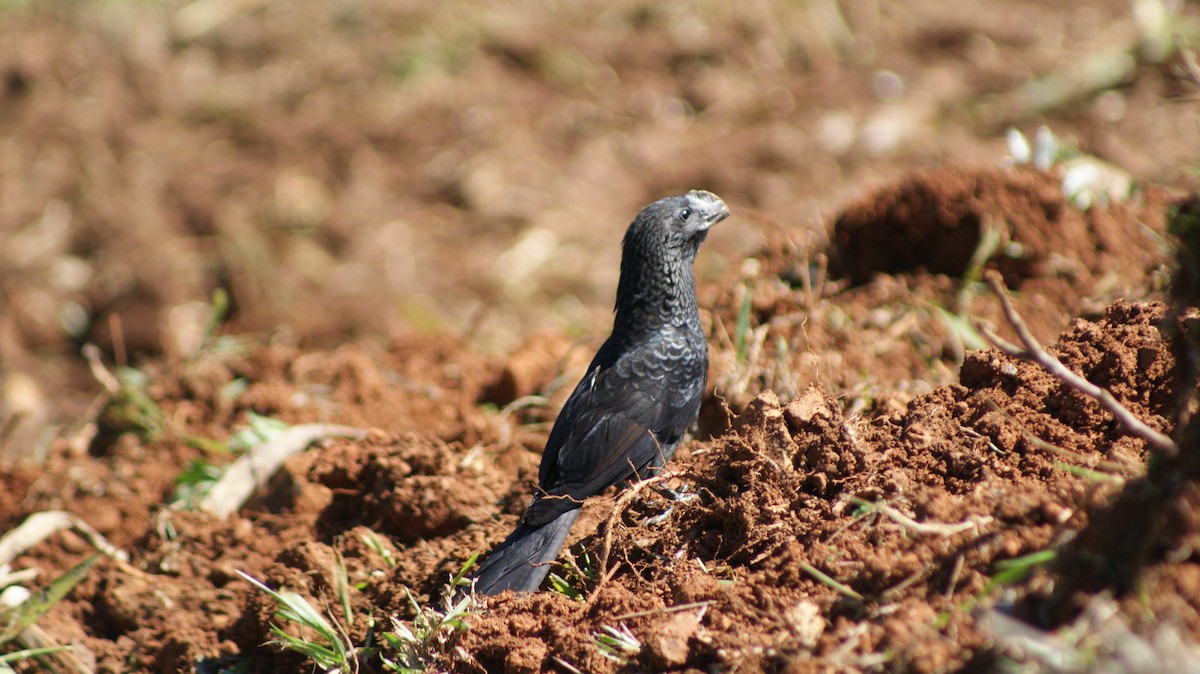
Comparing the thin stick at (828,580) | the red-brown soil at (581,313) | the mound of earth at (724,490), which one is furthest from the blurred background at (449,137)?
the thin stick at (828,580)

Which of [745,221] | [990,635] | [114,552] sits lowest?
[114,552]

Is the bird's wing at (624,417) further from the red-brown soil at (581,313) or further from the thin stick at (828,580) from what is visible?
the thin stick at (828,580)

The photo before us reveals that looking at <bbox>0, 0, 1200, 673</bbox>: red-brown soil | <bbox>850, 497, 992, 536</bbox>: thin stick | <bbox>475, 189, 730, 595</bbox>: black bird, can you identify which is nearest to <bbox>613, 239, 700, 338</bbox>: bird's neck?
<bbox>475, 189, 730, 595</bbox>: black bird

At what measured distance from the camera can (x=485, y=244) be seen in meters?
7.82

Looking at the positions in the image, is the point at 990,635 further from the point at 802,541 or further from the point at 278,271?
the point at 278,271

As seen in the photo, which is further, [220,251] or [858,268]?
[220,251]

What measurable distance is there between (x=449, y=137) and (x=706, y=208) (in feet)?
14.9

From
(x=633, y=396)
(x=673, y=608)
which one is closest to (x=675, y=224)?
(x=633, y=396)

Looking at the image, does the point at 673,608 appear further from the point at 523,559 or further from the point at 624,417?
the point at 624,417

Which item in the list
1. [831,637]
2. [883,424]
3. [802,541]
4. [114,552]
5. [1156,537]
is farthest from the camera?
[114,552]

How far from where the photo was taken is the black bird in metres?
3.27

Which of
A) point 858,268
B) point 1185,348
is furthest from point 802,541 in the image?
point 858,268

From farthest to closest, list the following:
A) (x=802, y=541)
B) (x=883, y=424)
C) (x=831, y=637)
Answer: (x=883, y=424) → (x=802, y=541) → (x=831, y=637)

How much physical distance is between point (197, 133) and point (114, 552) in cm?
517
